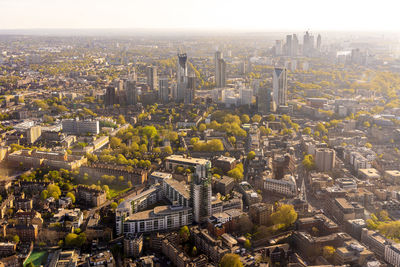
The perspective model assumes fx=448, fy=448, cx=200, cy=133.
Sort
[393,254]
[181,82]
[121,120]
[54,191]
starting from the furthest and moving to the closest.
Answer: [181,82]
[121,120]
[54,191]
[393,254]

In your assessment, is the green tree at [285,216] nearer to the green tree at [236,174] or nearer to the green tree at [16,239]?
the green tree at [236,174]

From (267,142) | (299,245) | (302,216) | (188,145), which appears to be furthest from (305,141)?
(299,245)

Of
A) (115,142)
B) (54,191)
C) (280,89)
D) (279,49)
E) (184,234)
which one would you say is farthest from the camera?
(279,49)

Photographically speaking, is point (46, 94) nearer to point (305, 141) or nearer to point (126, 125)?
point (126, 125)

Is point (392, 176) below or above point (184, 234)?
above

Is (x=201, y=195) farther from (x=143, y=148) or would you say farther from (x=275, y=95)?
(x=275, y=95)

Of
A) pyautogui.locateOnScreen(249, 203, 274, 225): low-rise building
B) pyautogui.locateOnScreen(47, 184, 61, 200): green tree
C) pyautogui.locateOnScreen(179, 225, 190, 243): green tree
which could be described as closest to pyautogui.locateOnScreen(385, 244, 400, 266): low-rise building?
pyautogui.locateOnScreen(249, 203, 274, 225): low-rise building

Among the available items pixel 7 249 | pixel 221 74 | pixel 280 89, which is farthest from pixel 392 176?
pixel 221 74

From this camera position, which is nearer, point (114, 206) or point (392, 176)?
point (114, 206)
